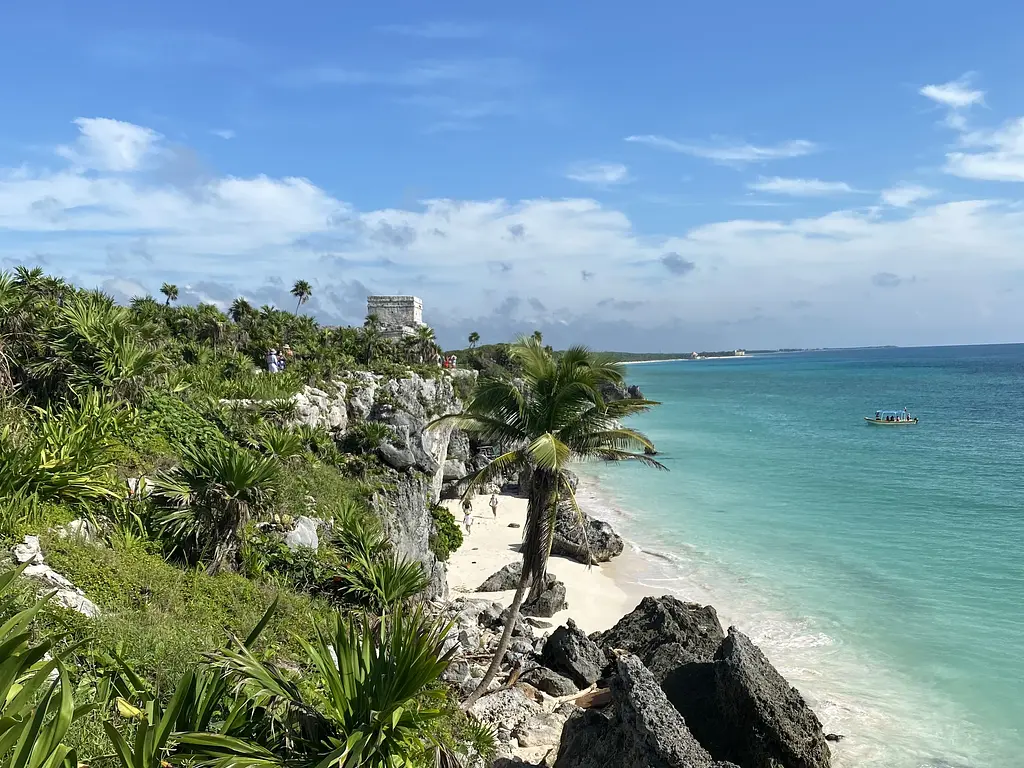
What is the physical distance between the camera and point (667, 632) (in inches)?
454

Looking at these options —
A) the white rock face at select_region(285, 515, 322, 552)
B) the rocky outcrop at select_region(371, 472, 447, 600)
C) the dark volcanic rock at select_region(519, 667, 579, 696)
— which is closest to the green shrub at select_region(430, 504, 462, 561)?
the rocky outcrop at select_region(371, 472, 447, 600)

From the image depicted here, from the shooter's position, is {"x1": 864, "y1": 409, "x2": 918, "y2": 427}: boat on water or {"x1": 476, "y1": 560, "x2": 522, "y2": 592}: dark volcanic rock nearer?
{"x1": 476, "y1": 560, "x2": 522, "y2": 592}: dark volcanic rock

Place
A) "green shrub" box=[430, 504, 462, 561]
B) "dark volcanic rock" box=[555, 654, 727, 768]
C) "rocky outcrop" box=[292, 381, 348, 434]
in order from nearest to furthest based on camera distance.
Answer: "dark volcanic rock" box=[555, 654, 727, 768] → "rocky outcrop" box=[292, 381, 348, 434] → "green shrub" box=[430, 504, 462, 561]

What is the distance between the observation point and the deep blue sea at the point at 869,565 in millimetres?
12211

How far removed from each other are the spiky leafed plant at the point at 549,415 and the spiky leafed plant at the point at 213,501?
4157 millimetres

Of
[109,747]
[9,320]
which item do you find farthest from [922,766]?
[9,320]

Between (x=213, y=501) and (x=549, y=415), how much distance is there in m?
5.72

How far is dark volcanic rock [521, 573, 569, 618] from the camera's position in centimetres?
1580

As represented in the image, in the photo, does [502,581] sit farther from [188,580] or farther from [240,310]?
[240,310]

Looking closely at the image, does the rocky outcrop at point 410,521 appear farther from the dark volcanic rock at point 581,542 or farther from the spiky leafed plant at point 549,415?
the dark volcanic rock at point 581,542

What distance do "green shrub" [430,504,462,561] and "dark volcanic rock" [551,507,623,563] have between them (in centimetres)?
343

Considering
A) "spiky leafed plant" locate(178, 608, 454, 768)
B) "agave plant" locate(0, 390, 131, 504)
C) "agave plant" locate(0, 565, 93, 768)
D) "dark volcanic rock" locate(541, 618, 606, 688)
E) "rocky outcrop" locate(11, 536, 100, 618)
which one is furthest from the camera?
"dark volcanic rock" locate(541, 618, 606, 688)

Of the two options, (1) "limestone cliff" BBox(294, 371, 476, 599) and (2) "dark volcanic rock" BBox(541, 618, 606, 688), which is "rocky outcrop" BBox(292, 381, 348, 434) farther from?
(2) "dark volcanic rock" BBox(541, 618, 606, 688)

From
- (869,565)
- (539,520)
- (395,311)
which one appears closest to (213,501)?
(539,520)
